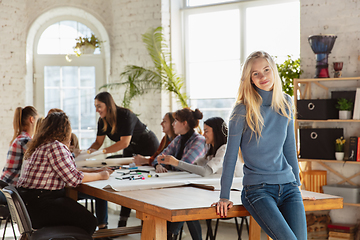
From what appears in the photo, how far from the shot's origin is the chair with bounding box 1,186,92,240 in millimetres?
2389

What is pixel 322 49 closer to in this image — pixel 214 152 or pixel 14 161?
pixel 214 152

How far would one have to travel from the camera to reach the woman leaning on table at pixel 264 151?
1957 millimetres

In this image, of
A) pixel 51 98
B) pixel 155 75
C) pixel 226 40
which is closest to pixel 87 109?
pixel 51 98

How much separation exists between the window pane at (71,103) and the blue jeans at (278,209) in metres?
4.43

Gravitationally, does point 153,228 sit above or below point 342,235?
above

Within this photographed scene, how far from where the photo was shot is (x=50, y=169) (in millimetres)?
2865

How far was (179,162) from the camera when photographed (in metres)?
3.30

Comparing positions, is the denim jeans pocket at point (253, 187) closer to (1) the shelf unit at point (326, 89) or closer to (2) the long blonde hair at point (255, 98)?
(2) the long blonde hair at point (255, 98)

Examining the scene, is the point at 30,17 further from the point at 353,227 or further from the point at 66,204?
the point at 353,227

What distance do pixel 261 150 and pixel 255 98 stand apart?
0.26 meters

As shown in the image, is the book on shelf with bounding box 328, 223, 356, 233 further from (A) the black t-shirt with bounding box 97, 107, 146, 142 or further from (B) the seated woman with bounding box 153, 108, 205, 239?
(A) the black t-shirt with bounding box 97, 107, 146, 142

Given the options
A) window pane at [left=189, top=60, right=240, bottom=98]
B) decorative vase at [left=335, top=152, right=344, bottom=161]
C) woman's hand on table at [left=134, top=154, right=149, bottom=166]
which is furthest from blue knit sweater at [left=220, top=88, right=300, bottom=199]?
window pane at [left=189, top=60, right=240, bottom=98]

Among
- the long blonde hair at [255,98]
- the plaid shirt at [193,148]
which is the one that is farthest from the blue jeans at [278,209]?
the plaid shirt at [193,148]

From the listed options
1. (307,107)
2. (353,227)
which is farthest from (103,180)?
(353,227)
